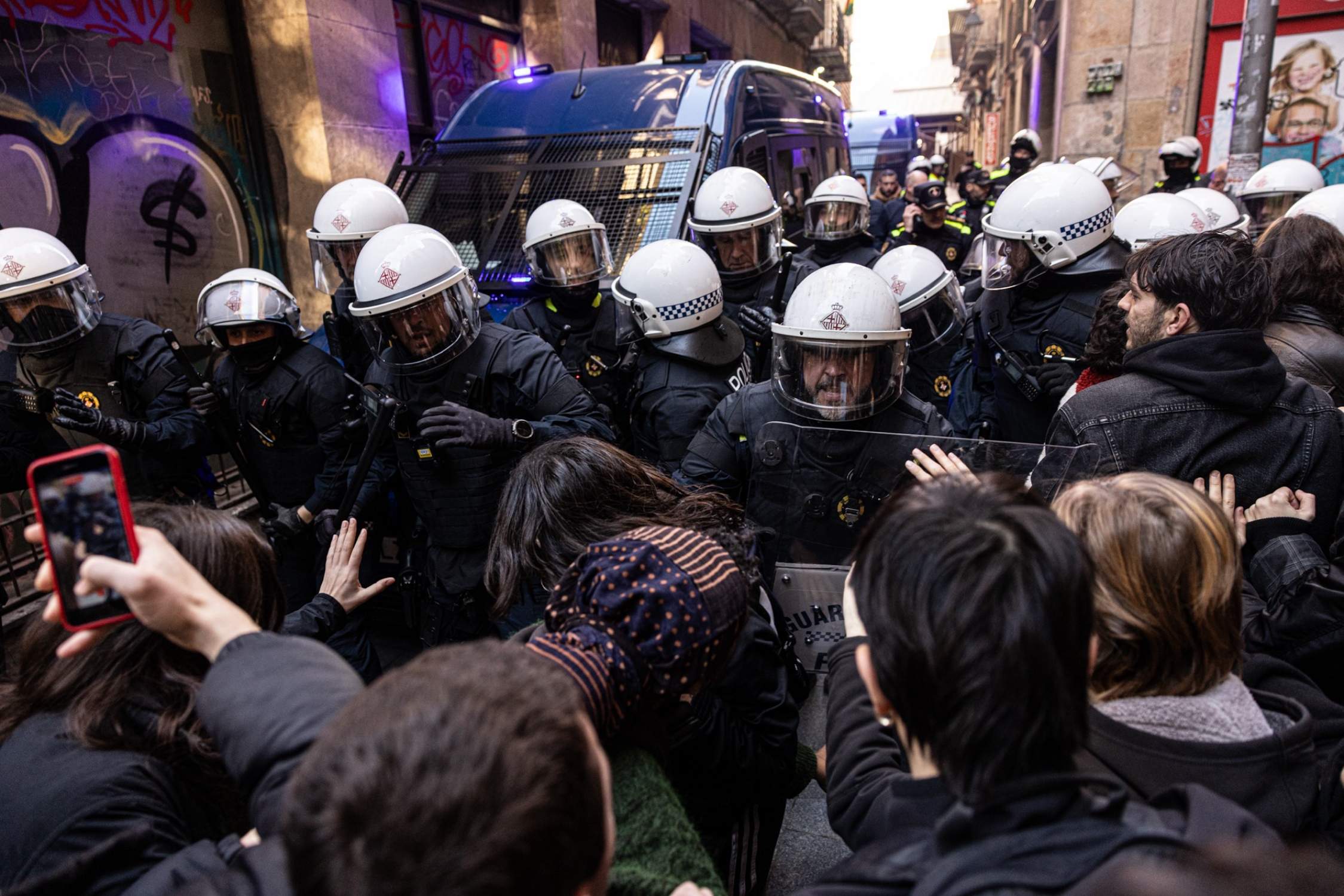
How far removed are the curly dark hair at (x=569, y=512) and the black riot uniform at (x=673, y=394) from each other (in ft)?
4.25

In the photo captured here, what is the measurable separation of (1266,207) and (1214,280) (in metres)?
4.41

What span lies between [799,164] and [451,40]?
4170 millimetres

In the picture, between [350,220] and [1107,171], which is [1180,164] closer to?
[1107,171]

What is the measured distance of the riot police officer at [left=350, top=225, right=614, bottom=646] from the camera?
3107mm

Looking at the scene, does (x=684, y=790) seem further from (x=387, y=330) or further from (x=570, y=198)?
(x=570, y=198)

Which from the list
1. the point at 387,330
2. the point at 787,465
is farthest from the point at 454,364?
the point at 787,465

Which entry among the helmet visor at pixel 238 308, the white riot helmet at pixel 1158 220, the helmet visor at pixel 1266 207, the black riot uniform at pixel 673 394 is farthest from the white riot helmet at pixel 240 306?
the helmet visor at pixel 1266 207

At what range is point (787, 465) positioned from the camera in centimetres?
226

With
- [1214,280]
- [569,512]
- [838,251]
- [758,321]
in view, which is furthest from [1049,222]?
[569,512]

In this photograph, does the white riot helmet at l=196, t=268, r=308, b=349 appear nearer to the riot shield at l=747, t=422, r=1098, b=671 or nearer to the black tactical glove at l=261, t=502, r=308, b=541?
the black tactical glove at l=261, t=502, r=308, b=541

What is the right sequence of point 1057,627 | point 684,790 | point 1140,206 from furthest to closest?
point 1140,206 < point 684,790 < point 1057,627

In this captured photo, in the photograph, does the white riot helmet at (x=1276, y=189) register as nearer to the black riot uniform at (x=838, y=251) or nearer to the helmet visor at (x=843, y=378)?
the black riot uniform at (x=838, y=251)

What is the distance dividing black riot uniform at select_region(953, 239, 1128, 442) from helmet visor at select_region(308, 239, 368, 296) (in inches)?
120

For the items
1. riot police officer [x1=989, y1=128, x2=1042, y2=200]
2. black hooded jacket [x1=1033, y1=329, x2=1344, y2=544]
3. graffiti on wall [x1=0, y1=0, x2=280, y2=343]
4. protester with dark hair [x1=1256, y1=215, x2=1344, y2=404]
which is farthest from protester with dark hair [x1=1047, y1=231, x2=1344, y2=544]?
riot police officer [x1=989, y1=128, x2=1042, y2=200]
